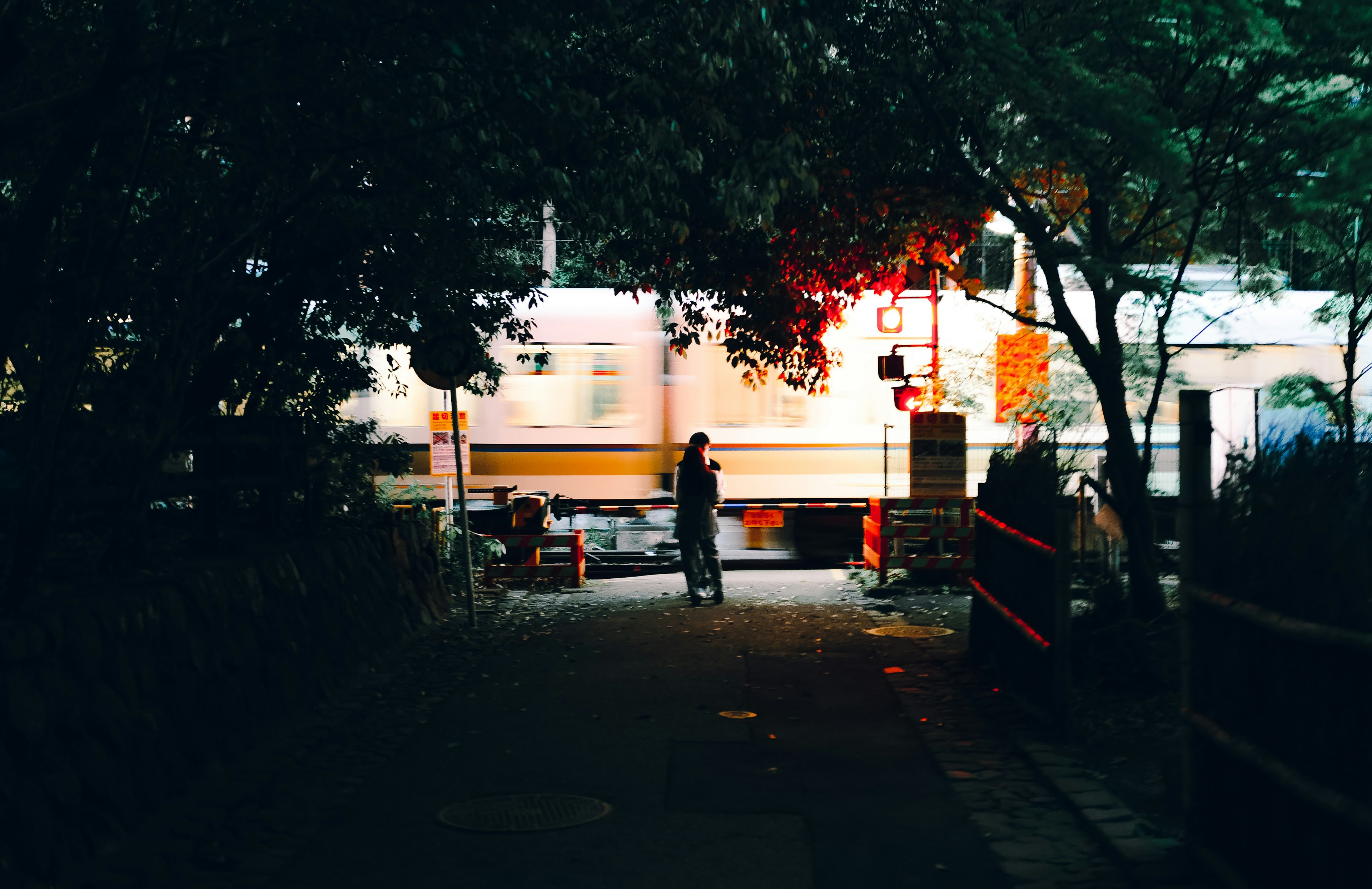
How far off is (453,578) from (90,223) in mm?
8585

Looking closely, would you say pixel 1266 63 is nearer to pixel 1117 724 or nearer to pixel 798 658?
pixel 1117 724

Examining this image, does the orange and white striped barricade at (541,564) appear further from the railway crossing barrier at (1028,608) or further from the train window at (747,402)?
the railway crossing barrier at (1028,608)

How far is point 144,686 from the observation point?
589 centimetres

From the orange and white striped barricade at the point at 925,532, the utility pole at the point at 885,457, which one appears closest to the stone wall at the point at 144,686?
the orange and white striped barricade at the point at 925,532

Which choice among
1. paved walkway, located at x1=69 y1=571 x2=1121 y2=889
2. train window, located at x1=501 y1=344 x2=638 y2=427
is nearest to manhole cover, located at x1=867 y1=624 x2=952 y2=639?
paved walkway, located at x1=69 y1=571 x2=1121 y2=889

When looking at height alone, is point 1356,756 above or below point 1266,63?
below

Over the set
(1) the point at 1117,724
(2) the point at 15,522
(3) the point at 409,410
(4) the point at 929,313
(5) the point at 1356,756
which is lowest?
(1) the point at 1117,724

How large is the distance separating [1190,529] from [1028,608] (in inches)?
121

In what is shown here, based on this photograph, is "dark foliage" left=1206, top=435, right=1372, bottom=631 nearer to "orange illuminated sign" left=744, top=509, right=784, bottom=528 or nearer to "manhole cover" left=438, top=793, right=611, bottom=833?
"manhole cover" left=438, top=793, right=611, bottom=833

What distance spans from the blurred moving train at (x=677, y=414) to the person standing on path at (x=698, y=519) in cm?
529

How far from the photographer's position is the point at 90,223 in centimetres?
625

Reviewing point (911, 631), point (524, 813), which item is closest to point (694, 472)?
point (911, 631)

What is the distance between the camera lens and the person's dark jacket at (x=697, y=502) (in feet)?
44.1

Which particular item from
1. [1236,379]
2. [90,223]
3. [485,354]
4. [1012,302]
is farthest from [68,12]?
[1236,379]
